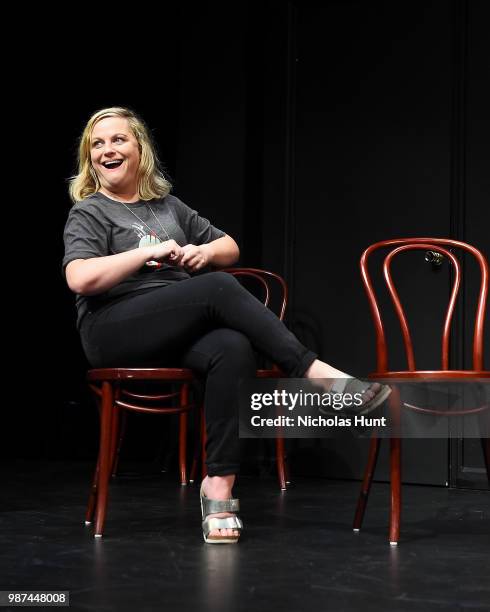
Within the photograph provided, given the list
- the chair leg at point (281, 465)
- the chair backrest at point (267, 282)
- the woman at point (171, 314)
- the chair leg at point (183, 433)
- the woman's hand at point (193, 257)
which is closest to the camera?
the woman at point (171, 314)

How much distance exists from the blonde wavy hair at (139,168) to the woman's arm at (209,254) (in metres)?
0.22

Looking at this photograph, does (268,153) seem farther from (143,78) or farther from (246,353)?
(246,353)

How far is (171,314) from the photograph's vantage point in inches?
77.2

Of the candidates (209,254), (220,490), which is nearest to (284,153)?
(209,254)

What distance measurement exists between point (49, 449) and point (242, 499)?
5.88ft

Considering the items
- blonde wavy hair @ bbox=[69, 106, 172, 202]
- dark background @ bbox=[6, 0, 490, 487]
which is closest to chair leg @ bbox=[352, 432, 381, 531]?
blonde wavy hair @ bbox=[69, 106, 172, 202]

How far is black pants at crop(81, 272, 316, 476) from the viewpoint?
1918mm

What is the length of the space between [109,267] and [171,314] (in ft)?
0.60

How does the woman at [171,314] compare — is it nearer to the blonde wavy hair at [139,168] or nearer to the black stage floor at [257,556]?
the blonde wavy hair at [139,168]

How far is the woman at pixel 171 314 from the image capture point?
1.93m

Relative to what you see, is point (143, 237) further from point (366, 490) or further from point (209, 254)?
point (366, 490)

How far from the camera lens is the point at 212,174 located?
12.5 ft

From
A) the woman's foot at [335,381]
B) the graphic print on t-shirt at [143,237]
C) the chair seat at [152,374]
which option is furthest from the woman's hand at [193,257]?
the woman's foot at [335,381]

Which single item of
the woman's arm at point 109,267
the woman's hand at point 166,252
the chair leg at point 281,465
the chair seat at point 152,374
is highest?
the woman's hand at point 166,252
